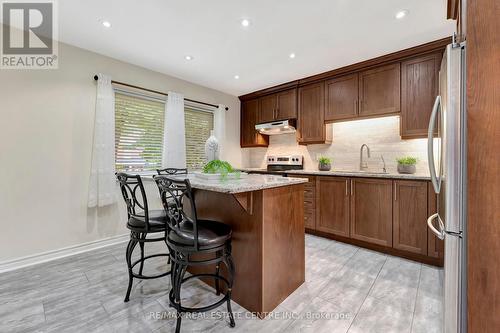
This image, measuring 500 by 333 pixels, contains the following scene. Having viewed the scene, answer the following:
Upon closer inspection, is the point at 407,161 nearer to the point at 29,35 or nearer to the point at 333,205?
the point at 333,205

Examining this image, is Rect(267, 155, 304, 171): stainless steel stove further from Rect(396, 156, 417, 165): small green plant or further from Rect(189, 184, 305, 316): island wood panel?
Rect(189, 184, 305, 316): island wood panel

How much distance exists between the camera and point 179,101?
11.9 feet

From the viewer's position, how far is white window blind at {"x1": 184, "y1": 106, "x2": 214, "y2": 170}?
155 inches

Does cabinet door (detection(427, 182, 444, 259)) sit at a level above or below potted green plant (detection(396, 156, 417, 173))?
below

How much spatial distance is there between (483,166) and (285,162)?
3438 millimetres

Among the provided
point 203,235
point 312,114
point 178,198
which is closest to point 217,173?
point 178,198

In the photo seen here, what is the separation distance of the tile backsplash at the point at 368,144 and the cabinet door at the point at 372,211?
2.26 ft

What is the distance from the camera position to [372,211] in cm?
278

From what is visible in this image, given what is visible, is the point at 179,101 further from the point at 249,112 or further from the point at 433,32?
the point at 433,32

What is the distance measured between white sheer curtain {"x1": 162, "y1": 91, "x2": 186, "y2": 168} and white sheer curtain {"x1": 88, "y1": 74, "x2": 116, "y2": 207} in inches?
29.4

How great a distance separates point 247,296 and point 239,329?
23 cm

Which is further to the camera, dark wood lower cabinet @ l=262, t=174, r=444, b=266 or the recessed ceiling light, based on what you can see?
dark wood lower cabinet @ l=262, t=174, r=444, b=266

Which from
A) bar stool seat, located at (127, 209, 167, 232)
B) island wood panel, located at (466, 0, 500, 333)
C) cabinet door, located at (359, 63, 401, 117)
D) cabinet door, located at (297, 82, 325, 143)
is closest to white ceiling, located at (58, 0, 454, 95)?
cabinet door, located at (359, 63, 401, 117)

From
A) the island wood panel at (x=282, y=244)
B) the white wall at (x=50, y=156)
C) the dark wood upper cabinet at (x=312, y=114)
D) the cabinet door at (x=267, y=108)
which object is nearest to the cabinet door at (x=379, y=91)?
the dark wood upper cabinet at (x=312, y=114)
